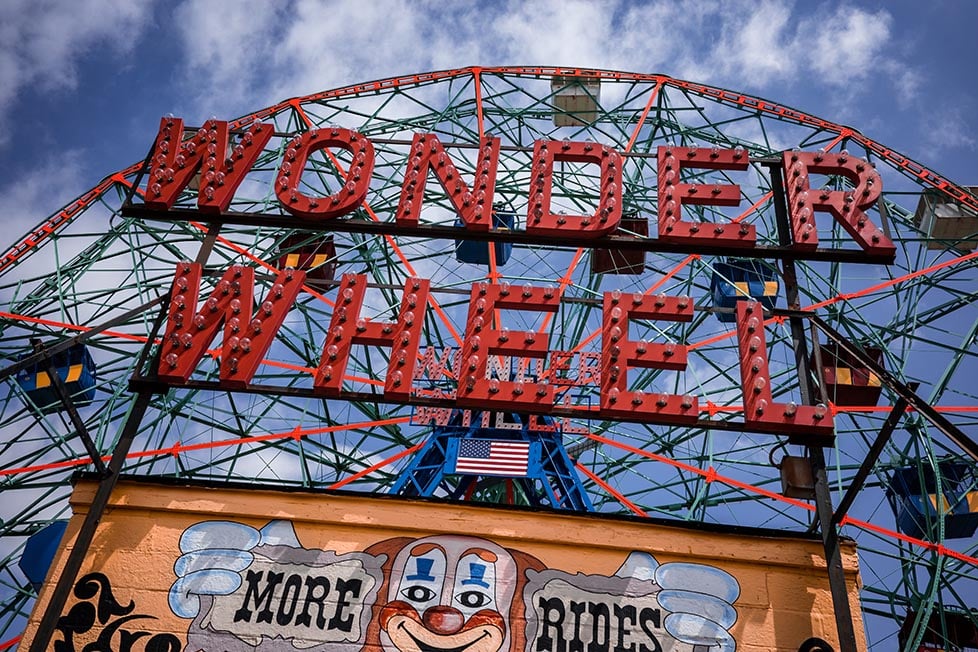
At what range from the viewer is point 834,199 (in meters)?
11.7

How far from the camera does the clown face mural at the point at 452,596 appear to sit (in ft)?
27.8

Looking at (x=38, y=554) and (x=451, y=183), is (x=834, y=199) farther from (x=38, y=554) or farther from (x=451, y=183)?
(x=38, y=554)

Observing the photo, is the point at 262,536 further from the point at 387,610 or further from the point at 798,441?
the point at 798,441

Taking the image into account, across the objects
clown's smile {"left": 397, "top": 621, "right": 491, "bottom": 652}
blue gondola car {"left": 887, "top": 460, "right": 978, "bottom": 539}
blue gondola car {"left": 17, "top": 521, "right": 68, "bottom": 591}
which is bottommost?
clown's smile {"left": 397, "top": 621, "right": 491, "bottom": 652}

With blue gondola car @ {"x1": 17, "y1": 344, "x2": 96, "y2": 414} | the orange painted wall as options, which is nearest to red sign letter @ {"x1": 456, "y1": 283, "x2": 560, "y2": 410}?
the orange painted wall

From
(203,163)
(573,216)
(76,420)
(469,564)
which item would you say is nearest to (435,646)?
(469,564)

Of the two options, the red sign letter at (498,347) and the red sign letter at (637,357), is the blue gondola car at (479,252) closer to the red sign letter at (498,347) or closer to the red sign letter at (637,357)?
the red sign letter at (498,347)

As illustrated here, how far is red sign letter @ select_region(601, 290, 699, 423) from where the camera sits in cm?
998

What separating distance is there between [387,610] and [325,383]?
270 cm

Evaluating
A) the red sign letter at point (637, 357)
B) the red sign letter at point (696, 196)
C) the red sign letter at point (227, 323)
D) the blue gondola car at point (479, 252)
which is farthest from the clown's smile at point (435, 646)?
the blue gondola car at point (479, 252)

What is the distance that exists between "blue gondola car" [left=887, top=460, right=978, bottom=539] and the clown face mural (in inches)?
623

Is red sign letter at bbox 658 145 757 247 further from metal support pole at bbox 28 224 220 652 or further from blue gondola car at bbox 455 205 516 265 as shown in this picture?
blue gondola car at bbox 455 205 516 265

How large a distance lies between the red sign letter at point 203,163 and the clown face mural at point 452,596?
5.15m

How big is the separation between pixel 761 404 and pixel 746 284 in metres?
15.8
